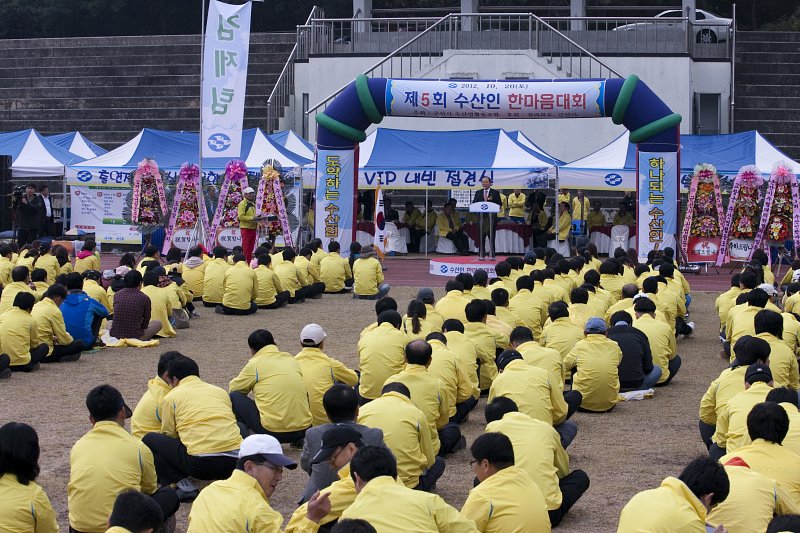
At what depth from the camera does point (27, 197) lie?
2505 centimetres

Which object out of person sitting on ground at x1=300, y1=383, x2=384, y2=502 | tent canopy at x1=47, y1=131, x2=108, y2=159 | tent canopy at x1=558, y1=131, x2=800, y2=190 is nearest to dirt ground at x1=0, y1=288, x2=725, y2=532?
person sitting on ground at x1=300, y1=383, x2=384, y2=502

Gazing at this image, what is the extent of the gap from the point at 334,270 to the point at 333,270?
0.02m

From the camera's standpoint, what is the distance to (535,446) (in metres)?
7.20

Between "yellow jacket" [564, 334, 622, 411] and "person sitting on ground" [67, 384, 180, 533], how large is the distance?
5115mm

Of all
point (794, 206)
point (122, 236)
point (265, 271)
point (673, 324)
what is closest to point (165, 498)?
point (673, 324)

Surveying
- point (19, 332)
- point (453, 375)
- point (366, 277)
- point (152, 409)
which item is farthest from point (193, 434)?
point (366, 277)

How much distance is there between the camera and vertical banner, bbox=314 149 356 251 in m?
22.5

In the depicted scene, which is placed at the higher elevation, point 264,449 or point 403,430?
point 264,449

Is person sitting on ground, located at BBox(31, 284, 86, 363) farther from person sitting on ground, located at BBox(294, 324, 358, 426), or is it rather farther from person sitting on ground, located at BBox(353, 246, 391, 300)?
person sitting on ground, located at BBox(353, 246, 391, 300)

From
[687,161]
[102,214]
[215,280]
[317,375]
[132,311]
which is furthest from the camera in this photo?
[102,214]

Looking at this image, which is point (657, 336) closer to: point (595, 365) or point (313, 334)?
point (595, 365)

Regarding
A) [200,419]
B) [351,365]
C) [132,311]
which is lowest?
[351,365]

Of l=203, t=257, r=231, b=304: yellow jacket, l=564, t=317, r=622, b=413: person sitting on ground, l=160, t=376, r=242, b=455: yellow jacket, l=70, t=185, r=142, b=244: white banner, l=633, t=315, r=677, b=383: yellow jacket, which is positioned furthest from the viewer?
l=70, t=185, r=142, b=244: white banner

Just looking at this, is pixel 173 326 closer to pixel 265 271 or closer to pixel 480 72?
pixel 265 271
